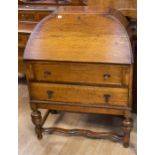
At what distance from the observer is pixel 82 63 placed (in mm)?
1790

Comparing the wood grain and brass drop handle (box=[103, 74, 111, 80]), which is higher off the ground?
brass drop handle (box=[103, 74, 111, 80])

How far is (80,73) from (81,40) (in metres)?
0.22

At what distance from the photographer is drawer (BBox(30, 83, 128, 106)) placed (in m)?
1.83

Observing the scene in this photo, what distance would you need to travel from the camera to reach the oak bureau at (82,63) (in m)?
1.76

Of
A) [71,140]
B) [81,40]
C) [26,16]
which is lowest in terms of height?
[71,140]

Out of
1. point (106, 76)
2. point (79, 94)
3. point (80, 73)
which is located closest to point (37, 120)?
point (79, 94)

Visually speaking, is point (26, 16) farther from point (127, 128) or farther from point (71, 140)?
point (127, 128)

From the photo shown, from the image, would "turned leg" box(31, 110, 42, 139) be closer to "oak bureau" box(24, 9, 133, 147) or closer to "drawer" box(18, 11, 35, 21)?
"oak bureau" box(24, 9, 133, 147)

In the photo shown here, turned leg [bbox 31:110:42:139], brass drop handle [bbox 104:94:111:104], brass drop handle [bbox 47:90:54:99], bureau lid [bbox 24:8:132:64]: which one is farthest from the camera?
turned leg [bbox 31:110:42:139]

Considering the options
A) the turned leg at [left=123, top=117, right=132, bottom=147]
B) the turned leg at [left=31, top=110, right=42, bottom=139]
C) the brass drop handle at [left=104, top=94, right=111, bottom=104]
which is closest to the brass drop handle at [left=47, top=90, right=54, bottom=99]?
the turned leg at [left=31, top=110, right=42, bottom=139]

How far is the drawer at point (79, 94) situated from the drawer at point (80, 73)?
49 mm

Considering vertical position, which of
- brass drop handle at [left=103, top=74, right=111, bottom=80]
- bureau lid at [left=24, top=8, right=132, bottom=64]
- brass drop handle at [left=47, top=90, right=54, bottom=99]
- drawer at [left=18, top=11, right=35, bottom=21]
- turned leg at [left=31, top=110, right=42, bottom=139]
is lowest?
turned leg at [left=31, top=110, right=42, bottom=139]
